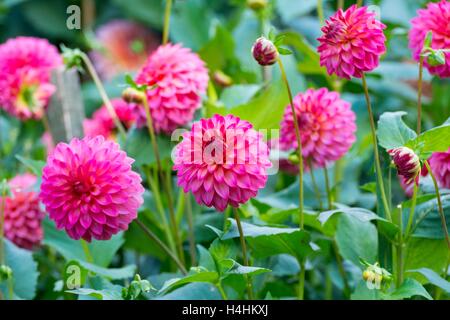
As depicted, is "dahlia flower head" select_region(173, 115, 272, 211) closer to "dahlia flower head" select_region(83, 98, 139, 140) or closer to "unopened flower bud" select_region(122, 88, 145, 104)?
"unopened flower bud" select_region(122, 88, 145, 104)

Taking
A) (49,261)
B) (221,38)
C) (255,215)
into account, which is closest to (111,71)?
(221,38)

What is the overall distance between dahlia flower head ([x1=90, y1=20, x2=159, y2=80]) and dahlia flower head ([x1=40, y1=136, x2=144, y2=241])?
1571mm

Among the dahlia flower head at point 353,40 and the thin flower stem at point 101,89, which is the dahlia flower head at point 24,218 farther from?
the dahlia flower head at point 353,40

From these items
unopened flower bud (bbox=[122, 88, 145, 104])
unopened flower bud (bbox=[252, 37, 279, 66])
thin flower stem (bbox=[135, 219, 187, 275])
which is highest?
unopened flower bud (bbox=[252, 37, 279, 66])

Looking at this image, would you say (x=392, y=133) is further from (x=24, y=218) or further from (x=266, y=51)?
(x=24, y=218)

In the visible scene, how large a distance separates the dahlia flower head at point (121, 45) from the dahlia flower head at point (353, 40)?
1607 millimetres

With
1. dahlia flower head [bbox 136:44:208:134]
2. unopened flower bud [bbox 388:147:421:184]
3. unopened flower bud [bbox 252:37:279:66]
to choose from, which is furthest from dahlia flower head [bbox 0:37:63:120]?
unopened flower bud [bbox 388:147:421:184]

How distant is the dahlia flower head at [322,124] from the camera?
108 cm

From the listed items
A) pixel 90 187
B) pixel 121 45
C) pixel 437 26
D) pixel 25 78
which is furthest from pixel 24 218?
pixel 121 45

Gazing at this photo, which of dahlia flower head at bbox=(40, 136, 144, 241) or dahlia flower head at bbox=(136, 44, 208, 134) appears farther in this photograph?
dahlia flower head at bbox=(136, 44, 208, 134)

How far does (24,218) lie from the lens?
132 centimetres

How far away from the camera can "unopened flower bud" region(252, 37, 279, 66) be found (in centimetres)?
88

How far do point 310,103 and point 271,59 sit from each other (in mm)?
202

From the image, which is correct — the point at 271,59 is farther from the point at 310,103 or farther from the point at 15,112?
the point at 15,112
